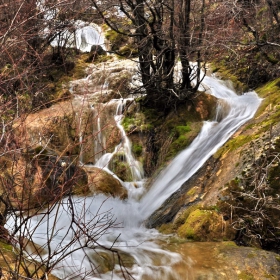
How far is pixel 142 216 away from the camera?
5922mm

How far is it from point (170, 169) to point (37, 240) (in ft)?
10.3

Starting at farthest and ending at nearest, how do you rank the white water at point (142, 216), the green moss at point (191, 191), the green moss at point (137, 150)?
the green moss at point (137, 150)
the green moss at point (191, 191)
the white water at point (142, 216)

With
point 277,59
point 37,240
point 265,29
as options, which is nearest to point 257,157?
point 37,240

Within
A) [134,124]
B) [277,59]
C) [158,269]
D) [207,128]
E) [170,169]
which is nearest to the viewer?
A: [158,269]

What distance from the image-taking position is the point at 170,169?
6.62 meters

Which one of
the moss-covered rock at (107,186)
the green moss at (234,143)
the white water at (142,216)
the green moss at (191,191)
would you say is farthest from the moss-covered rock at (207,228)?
the moss-covered rock at (107,186)

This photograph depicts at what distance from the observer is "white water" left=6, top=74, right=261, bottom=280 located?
3.75 m

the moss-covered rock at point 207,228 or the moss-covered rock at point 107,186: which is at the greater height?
the moss-covered rock at point 107,186

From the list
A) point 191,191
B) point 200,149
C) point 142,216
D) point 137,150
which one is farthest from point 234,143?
Result: point 137,150

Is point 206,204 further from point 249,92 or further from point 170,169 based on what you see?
point 249,92

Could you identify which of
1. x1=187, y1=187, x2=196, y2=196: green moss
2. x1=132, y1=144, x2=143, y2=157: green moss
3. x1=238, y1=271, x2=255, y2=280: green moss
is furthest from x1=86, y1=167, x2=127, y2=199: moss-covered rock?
x1=238, y1=271, x2=255, y2=280: green moss

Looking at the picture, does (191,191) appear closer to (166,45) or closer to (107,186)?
(107,186)

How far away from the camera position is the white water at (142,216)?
148 inches

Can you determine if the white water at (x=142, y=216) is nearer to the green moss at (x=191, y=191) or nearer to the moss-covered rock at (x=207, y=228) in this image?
the green moss at (x=191, y=191)
